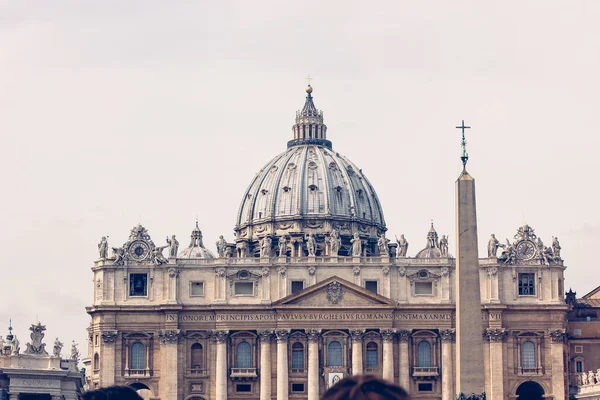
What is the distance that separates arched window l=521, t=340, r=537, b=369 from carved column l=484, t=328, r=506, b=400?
5.64 feet

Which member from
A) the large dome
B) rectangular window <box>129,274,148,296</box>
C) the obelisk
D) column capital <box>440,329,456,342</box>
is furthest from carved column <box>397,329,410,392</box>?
the obelisk

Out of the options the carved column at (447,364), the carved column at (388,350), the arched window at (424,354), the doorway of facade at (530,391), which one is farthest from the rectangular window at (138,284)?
Result: the doorway of facade at (530,391)

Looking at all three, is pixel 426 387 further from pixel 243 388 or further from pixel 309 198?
pixel 309 198

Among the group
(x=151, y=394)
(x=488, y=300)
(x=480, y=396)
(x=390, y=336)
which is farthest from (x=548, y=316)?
(x=480, y=396)

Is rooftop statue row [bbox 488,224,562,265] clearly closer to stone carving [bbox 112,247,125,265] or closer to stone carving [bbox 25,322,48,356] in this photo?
stone carving [bbox 112,247,125,265]

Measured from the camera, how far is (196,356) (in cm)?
11394

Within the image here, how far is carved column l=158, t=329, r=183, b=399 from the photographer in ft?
365

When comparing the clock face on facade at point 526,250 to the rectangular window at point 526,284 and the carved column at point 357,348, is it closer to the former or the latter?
the rectangular window at point 526,284

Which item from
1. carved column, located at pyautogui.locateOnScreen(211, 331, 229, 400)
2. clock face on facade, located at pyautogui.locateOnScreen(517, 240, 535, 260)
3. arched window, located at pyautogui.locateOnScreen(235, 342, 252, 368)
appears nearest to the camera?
carved column, located at pyautogui.locateOnScreen(211, 331, 229, 400)

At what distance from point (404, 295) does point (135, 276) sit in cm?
1960

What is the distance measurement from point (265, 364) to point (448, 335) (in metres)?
13.3

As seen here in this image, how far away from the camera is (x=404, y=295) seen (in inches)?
4498

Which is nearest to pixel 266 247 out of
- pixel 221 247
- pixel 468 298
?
pixel 221 247

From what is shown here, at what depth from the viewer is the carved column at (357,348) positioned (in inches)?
4427
